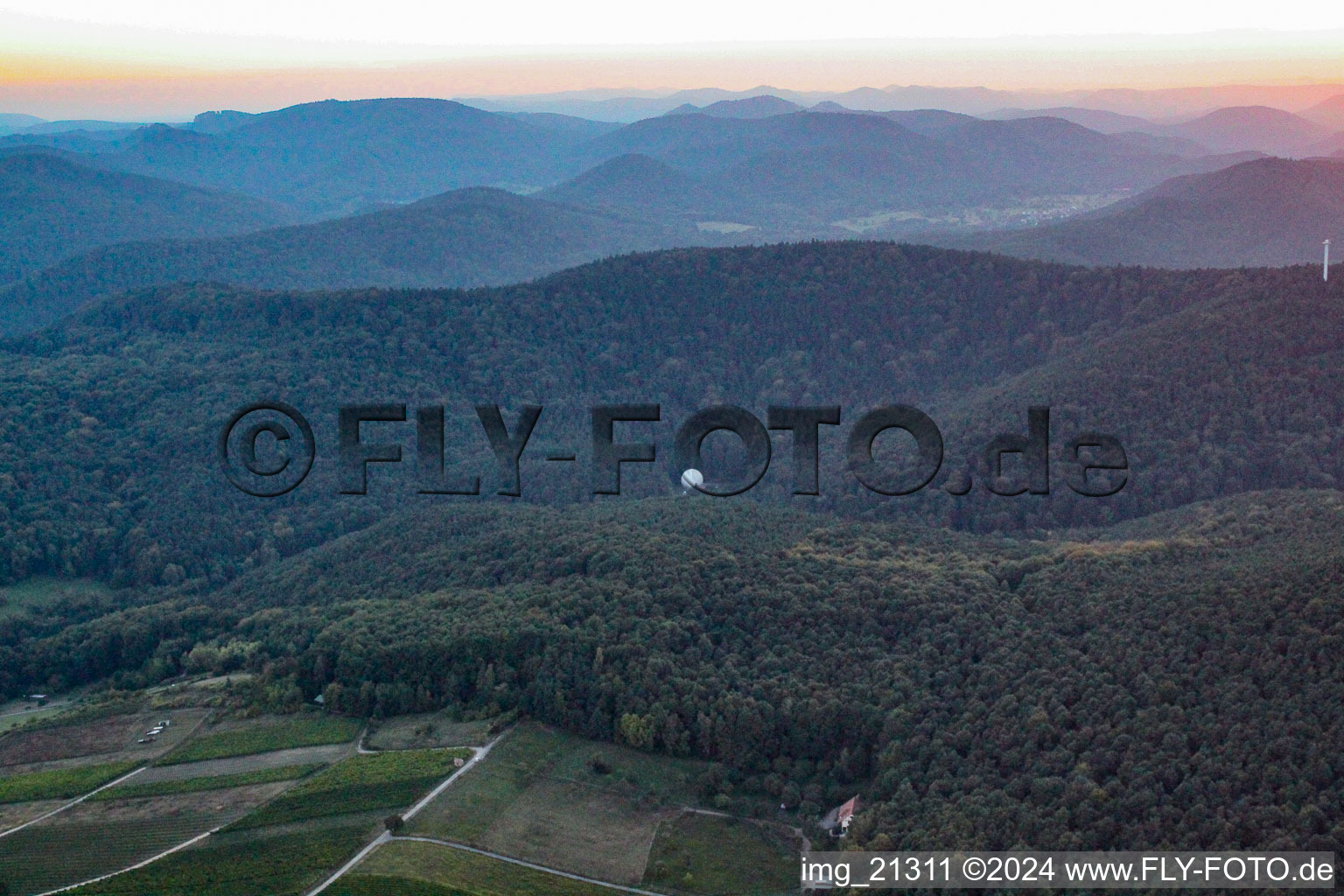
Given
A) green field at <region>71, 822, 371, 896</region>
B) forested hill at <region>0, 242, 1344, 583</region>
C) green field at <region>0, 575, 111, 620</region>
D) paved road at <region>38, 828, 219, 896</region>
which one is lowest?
green field at <region>0, 575, 111, 620</region>

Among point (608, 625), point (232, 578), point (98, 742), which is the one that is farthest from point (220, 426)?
point (608, 625)

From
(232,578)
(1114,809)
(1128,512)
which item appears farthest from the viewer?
(232,578)

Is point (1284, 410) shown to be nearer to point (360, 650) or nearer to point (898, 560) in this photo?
point (898, 560)

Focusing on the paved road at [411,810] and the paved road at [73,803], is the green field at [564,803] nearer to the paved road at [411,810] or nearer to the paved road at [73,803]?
the paved road at [411,810]

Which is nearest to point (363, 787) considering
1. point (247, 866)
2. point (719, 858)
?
point (247, 866)

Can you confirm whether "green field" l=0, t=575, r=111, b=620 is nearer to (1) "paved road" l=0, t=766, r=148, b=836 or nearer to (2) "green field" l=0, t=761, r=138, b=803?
(2) "green field" l=0, t=761, r=138, b=803

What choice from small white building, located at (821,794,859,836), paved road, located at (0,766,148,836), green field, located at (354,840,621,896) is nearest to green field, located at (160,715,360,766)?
paved road, located at (0,766,148,836)

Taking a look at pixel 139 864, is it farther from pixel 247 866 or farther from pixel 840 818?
pixel 840 818
